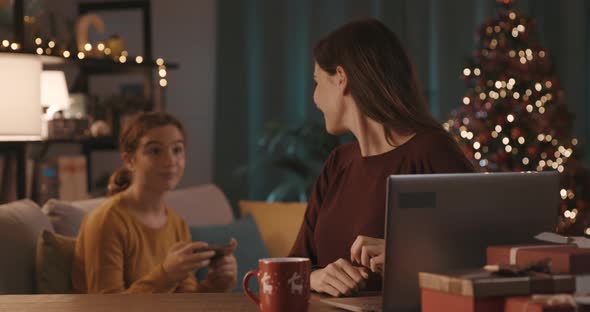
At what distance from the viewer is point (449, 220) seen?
1389 mm

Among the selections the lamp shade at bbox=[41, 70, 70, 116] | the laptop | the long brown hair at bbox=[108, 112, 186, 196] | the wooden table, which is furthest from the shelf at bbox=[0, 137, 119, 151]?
the laptop

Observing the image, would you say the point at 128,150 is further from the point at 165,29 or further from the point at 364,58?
the point at 165,29

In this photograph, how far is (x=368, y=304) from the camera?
158 centimetres

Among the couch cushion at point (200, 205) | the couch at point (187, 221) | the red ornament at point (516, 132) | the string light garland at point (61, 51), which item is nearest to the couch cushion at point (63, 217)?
the couch at point (187, 221)

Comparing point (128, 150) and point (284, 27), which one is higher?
point (284, 27)

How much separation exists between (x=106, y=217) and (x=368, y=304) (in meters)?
1.32

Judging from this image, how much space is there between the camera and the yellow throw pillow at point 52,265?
2.65 meters

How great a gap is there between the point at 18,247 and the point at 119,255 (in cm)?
29

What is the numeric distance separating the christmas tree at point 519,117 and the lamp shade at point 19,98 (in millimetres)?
2913

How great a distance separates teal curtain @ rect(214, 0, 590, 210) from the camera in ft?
19.1

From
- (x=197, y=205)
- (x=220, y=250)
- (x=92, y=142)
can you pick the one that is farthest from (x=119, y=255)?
(x=92, y=142)

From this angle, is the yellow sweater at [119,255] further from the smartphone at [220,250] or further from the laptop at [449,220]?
the laptop at [449,220]

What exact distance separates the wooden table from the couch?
86cm

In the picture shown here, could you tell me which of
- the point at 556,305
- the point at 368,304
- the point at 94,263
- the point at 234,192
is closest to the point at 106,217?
the point at 94,263
